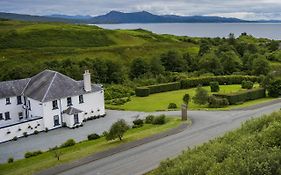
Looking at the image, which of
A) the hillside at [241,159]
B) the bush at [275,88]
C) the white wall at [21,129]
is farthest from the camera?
the bush at [275,88]

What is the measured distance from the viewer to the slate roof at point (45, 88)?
39344 millimetres

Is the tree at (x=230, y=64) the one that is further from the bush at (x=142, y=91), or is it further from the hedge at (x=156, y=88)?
the bush at (x=142, y=91)

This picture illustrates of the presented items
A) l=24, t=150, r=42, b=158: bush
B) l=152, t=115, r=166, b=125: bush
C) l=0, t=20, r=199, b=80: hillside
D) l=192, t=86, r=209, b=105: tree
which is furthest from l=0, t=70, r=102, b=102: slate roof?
l=0, t=20, r=199, b=80: hillside

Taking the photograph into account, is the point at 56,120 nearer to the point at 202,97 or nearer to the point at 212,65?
the point at 202,97

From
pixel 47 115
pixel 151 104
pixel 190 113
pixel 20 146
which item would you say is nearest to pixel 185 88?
pixel 151 104

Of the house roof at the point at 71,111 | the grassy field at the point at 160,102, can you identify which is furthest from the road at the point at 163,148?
the house roof at the point at 71,111

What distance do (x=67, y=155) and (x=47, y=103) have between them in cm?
1348

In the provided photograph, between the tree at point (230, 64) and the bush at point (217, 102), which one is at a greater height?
the tree at point (230, 64)

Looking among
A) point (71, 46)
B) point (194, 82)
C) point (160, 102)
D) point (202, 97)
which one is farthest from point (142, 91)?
point (71, 46)

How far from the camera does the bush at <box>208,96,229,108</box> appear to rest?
44.3 m

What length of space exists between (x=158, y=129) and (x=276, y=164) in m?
21.7

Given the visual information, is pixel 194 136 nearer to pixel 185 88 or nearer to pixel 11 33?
pixel 185 88

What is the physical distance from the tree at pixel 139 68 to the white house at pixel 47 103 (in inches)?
1181

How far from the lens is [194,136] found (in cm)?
3064
